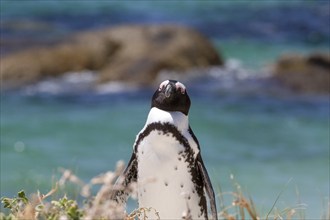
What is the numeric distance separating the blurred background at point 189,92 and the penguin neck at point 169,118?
12.9 ft

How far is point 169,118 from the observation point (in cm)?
362

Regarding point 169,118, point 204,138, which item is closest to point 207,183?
point 169,118

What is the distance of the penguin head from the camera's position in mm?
3666

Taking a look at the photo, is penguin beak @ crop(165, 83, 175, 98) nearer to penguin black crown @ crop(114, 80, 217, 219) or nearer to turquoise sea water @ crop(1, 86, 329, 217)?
penguin black crown @ crop(114, 80, 217, 219)

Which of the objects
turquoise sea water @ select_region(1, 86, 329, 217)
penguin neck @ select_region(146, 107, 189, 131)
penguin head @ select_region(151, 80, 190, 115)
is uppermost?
turquoise sea water @ select_region(1, 86, 329, 217)

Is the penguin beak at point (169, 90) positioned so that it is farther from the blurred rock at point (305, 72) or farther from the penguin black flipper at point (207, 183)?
the blurred rock at point (305, 72)

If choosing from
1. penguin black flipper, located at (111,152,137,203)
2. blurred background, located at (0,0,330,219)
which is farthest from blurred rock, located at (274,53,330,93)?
penguin black flipper, located at (111,152,137,203)

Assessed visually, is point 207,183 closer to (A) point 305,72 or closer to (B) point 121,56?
(A) point 305,72

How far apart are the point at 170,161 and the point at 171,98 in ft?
0.80

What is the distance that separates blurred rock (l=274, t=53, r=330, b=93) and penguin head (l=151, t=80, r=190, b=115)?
38.6 ft

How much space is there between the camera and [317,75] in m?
16.0

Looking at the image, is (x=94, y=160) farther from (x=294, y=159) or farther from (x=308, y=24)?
(x=308, y=24)

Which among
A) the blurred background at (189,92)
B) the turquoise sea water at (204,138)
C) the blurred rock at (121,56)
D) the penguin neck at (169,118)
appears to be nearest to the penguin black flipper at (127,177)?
the penguin neck at (169,118)

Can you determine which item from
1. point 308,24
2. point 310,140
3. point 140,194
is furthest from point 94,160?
point 308,24
